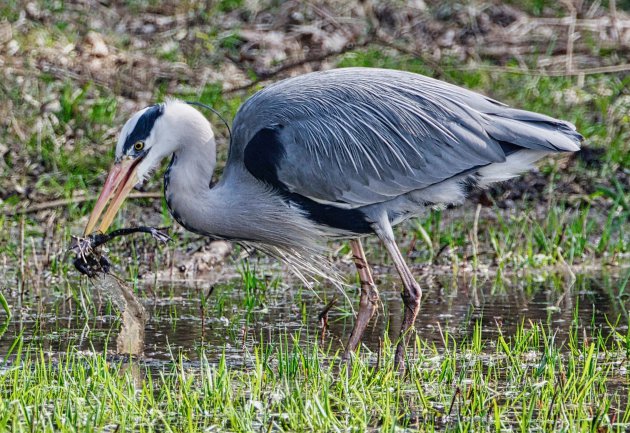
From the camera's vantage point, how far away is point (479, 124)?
21.0 ft

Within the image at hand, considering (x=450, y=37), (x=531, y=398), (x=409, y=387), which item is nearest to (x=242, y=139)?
(x=409, y=387)

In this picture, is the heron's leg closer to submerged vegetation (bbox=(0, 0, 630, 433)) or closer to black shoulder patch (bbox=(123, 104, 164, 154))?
submerged vegetation (bbox=(0, 0, 630, 433))

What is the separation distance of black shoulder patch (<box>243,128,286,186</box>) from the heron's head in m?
0.27

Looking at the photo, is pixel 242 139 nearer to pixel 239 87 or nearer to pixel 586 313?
pixel 586 313

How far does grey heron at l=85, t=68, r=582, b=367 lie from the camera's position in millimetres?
6293

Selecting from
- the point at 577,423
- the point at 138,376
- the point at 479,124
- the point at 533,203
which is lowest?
the point at 533,203

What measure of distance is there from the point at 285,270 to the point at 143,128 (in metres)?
2.41

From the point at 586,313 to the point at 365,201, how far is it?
4.91ft

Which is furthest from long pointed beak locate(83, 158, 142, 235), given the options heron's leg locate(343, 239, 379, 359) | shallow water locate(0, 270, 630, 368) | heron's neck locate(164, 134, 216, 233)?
heron's leg locate(343, 239, 379, 359)

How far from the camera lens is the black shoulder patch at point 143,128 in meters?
6.09

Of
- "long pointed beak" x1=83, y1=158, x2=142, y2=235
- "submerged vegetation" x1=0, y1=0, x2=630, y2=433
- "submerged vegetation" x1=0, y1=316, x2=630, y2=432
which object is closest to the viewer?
"submerged vegetation" x1=0, y1=316, x2=630, y2=432

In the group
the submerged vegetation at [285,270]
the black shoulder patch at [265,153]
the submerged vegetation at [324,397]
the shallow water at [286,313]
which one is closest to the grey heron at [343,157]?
the black shoulder patch at [265,153]

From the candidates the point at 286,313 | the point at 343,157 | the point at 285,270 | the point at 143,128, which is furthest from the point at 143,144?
the point at 285,270

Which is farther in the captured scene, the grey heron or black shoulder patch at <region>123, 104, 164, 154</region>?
the grey heron
